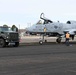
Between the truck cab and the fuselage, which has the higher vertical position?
the fuselage

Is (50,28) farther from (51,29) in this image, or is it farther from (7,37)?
(7,37)

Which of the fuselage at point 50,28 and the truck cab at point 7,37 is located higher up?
the fuselage at point 50,28

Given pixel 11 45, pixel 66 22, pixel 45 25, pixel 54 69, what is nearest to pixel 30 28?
pixel 45 25

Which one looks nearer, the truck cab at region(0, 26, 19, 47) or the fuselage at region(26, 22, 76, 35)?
the truck cab at region(0, 26, 19, 47)

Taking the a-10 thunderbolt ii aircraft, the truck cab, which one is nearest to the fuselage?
the a-10 thunderbolt ii aircraft

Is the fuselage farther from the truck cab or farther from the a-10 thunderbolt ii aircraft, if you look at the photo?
the truck cab

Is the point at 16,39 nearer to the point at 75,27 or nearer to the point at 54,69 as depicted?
the point at 75,27

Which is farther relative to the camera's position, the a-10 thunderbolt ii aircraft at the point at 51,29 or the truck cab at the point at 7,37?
the a-10 thunderbolt ii aircraft at the point at 51,29

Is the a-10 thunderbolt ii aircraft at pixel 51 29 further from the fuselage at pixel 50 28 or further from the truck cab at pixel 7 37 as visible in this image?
the truck cab at pixel 7 37

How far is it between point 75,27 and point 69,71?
2859cm

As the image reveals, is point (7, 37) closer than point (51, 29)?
Yes

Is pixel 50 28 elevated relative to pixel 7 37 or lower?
elevated

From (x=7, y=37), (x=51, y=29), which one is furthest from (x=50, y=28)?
(x=7, y=37)

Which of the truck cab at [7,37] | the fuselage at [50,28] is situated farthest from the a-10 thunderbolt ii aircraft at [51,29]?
the truck cab at [7,37]
